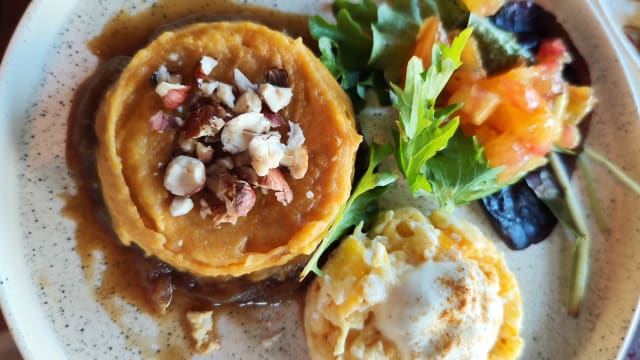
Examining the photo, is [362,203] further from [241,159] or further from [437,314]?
[241,159]

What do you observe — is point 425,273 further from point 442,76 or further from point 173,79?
point 173,79

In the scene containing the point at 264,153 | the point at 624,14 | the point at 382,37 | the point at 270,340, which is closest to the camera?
the point at 264,153

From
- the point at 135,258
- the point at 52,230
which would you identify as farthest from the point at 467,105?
the point at 52,230

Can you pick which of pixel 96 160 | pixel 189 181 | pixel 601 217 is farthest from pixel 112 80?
pixel 601 217

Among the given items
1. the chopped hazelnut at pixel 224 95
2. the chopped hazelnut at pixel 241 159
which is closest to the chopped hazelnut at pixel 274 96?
the chopped hazelnut at pixel 224 95

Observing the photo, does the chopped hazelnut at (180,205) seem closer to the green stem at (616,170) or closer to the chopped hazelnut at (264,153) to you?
the chopped hazelnut at (264,153)
